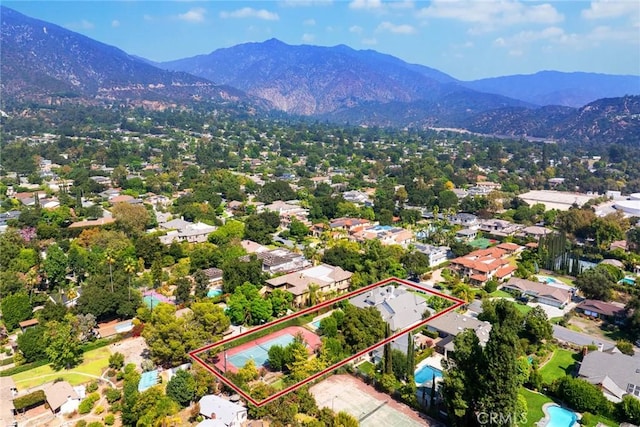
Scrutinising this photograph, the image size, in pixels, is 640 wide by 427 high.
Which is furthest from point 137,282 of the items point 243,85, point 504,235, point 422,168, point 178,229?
point 243,85

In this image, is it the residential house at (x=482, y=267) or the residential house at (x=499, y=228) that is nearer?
Answer: the residential house at (x=482, y=267)

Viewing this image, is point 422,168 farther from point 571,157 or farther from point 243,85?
point 243,85

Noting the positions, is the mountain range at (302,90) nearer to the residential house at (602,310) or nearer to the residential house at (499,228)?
the residential house at (499,228)

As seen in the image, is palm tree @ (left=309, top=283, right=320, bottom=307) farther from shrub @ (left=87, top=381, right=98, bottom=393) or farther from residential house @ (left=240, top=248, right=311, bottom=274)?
shrub @ (left=87, top=381, right=98, bottom=393)

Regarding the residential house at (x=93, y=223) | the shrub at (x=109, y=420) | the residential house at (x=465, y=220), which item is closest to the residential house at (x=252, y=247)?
the residential house at (x=93, y=223)

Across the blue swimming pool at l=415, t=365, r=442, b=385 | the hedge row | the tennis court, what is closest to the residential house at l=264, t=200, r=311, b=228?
the tennis court

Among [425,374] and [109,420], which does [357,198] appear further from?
[109,420]
